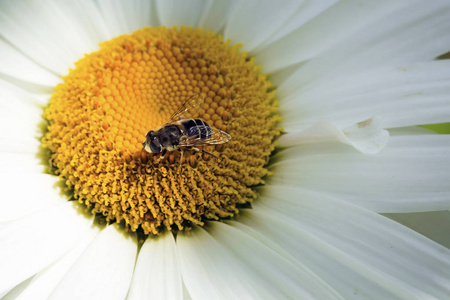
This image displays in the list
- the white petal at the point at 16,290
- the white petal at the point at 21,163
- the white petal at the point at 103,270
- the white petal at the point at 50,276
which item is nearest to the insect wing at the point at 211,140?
the white petal at the point at 103,270

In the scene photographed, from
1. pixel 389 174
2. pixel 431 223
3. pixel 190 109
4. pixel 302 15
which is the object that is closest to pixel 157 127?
pixel 190 109

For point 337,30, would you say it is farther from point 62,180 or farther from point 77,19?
point 62,180

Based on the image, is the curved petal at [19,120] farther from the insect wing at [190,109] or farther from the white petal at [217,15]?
the white petal at [217,15]

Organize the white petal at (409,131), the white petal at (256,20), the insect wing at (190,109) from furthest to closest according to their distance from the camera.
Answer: the white petal at (256,20) < the white petal at (409,131) < the insect wing at (190,109)

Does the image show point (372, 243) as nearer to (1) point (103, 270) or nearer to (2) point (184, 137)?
(2) point (184, 137)

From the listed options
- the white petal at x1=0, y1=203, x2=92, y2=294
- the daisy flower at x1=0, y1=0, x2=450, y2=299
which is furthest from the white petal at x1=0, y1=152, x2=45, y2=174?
the white petal at x1=0, y1=203, x2=92, y2=294
